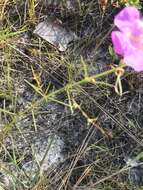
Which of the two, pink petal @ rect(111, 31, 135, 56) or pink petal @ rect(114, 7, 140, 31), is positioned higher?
pink petal @ rect(114, 7, 140, 31)

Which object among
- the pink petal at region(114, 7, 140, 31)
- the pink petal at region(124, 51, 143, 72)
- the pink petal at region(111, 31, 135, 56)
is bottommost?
the pink petal at region(124, 51, 143, 72)

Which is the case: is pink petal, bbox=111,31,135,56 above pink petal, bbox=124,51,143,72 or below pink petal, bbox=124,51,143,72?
above

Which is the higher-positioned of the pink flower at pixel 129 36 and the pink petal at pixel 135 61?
the pink flower at pixel 129 36

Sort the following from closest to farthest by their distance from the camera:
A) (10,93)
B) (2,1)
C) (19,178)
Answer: (19,178) → (10,93) → (2,1)

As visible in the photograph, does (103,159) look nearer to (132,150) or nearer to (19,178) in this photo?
(132,150)

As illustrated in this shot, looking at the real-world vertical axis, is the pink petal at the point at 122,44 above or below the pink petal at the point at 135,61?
above

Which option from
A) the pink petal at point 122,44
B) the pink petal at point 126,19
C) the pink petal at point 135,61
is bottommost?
the pink petal at point 135,61

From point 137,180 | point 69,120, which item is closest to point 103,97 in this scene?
point 69,120
